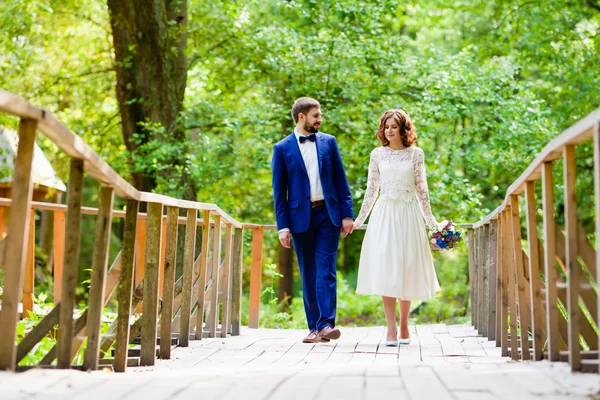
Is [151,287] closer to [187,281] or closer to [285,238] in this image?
[187,281]

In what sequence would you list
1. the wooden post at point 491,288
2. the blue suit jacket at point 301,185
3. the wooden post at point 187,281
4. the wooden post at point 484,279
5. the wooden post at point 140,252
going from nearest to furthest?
the wooden post at point 187,281
the blue suit jacket at point 301,185
the wooden post at point 491,288
the wooden post at point 484,279
the wooden post at point 140,252

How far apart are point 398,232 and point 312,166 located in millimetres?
849

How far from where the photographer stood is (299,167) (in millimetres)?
6520

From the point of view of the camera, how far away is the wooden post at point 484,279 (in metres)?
7.20

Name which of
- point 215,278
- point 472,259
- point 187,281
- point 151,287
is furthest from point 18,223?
point 472,259

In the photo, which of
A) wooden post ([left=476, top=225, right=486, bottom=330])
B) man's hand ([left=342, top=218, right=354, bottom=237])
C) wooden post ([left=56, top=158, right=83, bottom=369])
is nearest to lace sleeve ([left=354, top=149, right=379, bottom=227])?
man's hand ([left=342, top=218, right=354, bottom=237])

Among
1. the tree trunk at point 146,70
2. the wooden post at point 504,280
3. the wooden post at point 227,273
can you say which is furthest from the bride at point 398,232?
the tree trunk at point 146,70

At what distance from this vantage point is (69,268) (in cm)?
365

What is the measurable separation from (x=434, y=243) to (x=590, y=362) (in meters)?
2.96

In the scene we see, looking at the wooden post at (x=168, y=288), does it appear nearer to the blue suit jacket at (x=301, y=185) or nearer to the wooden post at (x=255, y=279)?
the blue suit jacket at (x=301, y=185)

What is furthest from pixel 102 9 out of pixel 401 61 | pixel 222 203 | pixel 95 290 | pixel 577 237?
pixel 577 237

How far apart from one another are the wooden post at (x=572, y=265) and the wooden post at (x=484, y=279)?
3.57 m

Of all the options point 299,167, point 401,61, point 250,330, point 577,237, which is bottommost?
point 250,330

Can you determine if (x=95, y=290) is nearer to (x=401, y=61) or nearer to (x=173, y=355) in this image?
(x=173, y=355)
